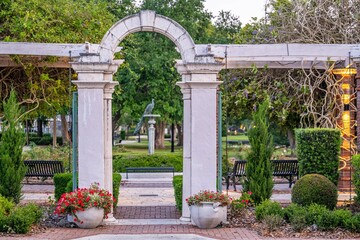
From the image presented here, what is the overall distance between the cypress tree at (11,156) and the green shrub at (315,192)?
6.39 metres

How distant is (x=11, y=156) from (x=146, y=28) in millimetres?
4412

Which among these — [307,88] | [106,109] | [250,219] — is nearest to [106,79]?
[106,109]

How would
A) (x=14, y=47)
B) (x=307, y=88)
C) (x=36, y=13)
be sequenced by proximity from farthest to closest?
(x=36, y=13) < (x=307, y=88) < (x=14, y=47)

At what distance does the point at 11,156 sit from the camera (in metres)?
13.3

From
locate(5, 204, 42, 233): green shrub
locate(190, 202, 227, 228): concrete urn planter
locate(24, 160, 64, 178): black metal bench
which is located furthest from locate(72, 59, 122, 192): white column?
locate(24, 160, 64, 178): black metal bench

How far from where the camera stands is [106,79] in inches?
487

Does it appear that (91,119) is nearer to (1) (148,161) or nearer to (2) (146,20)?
(2) (146,20)

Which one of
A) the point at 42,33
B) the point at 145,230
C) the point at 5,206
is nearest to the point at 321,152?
the point at 145,230

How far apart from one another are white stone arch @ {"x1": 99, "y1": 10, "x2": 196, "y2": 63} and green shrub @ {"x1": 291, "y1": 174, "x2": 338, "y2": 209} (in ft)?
12.0

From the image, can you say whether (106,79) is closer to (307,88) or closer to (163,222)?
(163,222)

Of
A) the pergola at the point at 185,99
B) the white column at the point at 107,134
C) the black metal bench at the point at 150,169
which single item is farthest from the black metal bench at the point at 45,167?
the pergola at the point at 185,99

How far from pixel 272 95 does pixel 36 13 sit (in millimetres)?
7431

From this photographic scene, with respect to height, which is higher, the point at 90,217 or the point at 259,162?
the point at 259,162

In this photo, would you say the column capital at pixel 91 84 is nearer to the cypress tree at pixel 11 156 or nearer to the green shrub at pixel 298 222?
the cypress tree at pixel 11 156
